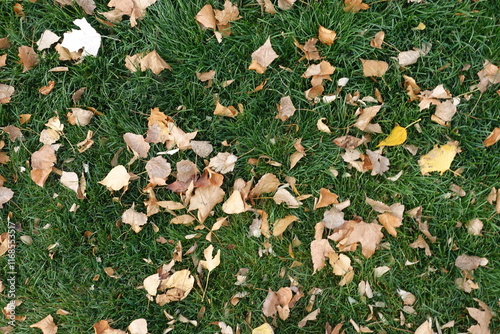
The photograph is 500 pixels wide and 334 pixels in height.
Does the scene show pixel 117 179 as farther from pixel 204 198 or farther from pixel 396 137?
pixel 396 137

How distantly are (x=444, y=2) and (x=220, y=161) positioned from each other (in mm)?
1530

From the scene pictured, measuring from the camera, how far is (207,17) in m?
2.37

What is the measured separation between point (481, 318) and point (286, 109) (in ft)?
4.96

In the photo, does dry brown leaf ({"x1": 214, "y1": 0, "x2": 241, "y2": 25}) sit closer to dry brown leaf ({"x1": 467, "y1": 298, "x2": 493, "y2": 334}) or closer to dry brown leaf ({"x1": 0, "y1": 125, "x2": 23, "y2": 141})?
dry brown leaf ({"x1": 0, "y1": 125, "x2": 23, "y2": 141})

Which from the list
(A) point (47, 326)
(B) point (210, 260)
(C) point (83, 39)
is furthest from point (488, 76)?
(A) point (47, 326)

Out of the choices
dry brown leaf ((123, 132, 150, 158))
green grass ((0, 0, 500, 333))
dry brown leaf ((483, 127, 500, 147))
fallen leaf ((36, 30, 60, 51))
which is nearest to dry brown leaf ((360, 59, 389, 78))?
green grass ((0, 0, 500, 333))

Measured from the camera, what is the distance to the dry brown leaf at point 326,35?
7.62 feet

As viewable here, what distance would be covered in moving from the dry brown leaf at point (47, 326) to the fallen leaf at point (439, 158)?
2228 millimetres

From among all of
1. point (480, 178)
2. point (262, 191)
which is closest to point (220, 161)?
point (262, 191)

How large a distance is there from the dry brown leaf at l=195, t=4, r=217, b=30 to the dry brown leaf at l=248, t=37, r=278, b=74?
0.30 m

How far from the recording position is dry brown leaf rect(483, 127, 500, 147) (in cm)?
226

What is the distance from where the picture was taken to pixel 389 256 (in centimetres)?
228

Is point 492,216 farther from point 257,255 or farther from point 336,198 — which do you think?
point 257,255

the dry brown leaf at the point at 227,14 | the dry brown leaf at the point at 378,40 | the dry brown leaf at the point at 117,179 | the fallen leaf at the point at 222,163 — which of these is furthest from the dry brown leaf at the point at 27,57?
the dry brown leaf at the point at 378,40
